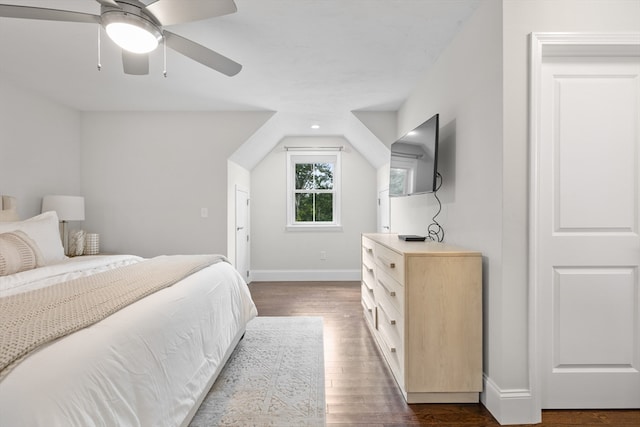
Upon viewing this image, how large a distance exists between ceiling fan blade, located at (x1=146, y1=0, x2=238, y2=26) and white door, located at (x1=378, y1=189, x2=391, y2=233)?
11.2 feet

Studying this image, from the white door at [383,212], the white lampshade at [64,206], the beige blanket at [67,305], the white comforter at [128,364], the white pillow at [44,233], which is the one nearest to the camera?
the white comforter at [128,364]

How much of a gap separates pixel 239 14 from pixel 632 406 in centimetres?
318

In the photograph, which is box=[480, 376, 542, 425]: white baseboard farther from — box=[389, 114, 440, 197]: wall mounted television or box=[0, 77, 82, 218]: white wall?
box=[0, 77, 82, 218]: white wall

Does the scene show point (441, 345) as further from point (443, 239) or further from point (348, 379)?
point (443, 239)

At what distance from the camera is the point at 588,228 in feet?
6.10

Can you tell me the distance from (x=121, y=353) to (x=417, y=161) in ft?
7.49

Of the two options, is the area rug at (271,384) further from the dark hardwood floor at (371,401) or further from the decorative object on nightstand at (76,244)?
the decorative object on nightstand at (76,244)

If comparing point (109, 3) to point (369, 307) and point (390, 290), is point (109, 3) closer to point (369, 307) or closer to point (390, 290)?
point (390, 290)

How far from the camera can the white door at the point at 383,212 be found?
4.77 metres

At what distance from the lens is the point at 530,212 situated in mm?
1782

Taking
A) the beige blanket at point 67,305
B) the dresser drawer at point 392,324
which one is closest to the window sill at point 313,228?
the dresser drawer at point 392,324

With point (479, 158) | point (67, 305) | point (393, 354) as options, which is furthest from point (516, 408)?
point (67, 305)

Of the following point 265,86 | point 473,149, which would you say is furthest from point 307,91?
point 473,149

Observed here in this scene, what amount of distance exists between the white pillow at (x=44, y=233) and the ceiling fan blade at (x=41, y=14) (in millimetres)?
1503
